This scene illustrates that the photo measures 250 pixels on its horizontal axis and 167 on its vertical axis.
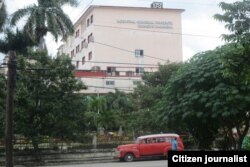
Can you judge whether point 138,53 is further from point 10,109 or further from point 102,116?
point 10,109

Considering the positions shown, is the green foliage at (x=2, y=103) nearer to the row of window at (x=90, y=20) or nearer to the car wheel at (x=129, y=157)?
→ the car wheel at (x=129, y=157)

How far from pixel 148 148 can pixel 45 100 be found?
782cm

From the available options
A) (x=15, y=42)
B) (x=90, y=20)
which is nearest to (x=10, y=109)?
(x=15, y=42)

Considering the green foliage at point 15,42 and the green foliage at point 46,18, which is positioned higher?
the green foliage at point 46,18

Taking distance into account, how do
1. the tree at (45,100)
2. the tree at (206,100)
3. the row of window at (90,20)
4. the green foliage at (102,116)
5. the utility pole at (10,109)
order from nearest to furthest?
the tree at (206,100) → the utility pole at (10,109) → the tree at (45,100) → the green foliage at (102,116) → the row of window at (90,20)

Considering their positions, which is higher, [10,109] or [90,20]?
[90,20]

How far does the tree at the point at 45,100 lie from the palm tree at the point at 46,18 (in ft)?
44.3

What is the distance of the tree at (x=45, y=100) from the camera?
33625mm

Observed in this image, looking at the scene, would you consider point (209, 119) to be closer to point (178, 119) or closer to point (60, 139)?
point (178, 119)

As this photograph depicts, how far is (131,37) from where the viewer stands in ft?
250

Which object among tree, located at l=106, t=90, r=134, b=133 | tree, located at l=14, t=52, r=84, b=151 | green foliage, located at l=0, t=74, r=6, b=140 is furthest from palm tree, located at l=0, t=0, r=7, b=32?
green foliage, located at l=0, t=74, r=6, b=140

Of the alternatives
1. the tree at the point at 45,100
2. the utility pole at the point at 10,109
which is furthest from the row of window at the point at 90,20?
the utility pole at the point at 10,109

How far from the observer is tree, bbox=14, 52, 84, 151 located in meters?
33.6

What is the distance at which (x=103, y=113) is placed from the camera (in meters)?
49.8
